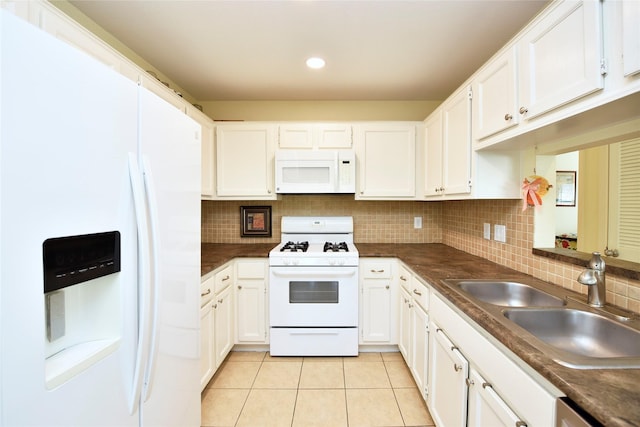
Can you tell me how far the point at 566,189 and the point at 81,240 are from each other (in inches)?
95.0

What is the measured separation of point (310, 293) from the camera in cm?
229

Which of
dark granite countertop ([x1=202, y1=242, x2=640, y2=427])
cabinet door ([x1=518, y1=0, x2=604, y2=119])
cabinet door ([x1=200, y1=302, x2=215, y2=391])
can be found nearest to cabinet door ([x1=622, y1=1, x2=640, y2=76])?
cabinet door ([x1=518, y1=0, x2=604, y2=119])

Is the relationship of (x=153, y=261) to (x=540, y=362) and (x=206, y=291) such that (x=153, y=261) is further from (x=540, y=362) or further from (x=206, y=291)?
(x=540, y=362)

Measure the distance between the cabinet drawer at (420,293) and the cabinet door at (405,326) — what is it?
134 mm

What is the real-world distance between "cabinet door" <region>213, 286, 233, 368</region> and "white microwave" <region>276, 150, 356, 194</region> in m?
1.05

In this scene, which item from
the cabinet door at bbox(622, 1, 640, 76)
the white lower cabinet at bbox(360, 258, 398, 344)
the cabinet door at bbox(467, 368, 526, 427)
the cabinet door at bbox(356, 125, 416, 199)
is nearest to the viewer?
the cabinet door at bbox(622, 1, 640, 76)

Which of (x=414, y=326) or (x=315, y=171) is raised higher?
(x=315, y=171)

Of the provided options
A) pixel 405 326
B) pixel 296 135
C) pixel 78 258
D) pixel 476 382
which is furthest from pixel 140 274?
pixel 296 135

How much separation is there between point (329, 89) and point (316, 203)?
1.15 meters

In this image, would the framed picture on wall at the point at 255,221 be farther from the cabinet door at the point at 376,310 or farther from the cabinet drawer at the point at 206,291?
the cabinet door at the point at 376,310

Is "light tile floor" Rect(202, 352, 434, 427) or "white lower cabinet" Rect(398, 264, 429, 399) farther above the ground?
"white lower cabinet" Rect(398, 264, 429, 399)

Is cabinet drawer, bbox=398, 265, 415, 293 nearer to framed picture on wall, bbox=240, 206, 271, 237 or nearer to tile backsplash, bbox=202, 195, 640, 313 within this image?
tile backsplash, bbox=202, 195, 640, 313

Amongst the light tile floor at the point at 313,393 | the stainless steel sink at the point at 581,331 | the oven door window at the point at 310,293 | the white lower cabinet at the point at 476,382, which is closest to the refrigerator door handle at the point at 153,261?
the light tile floor at the point at 313,393

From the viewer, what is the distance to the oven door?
7.45ft
